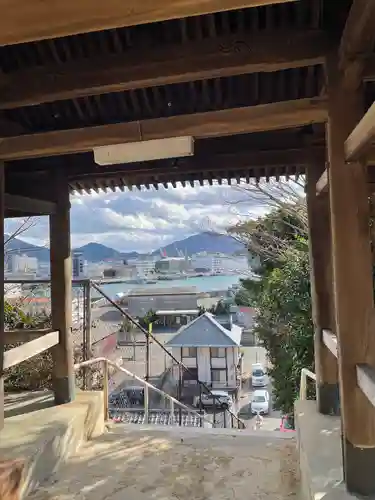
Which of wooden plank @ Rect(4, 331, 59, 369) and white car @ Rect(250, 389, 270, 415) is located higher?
wooden plank @ Rect(4, 331, 59, 369)

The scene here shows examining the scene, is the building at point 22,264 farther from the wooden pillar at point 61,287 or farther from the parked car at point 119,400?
the parked car at point 119,400

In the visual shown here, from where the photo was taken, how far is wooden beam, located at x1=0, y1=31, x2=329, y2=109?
2414 millimetres

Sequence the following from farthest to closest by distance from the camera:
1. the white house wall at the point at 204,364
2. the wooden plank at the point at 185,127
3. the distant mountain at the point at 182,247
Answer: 1. the white house wall at the point at 204,364
2. the distant mountain at the point at 182,247
3. the wooden plank at the point at 185,127

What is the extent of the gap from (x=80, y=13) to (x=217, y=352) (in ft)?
26.6

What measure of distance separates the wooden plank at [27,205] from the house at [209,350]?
522 cm

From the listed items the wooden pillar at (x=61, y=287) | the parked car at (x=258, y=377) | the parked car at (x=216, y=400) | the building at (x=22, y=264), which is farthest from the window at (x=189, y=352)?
the wooden pillar at (x=61, y=287)

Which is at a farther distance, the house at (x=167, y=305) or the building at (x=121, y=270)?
the house at (x=167, y=305)

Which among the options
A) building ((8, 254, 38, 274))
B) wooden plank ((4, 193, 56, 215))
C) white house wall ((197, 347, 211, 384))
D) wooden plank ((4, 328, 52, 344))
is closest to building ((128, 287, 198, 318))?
white house wall ((197, 347, 211, 384))

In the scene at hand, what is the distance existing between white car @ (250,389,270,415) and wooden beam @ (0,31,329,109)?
789 centimetres

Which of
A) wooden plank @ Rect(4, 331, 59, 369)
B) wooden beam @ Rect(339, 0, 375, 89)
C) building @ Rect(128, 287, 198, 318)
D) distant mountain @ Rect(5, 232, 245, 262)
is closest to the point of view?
wooden beam @ Rect(339, 0, 375, 89)

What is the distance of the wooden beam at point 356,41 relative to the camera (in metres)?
1.91

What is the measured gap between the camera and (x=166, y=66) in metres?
2.53

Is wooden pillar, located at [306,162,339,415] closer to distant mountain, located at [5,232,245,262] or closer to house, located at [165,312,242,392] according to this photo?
distant mountain, located at [5,232,245,262]

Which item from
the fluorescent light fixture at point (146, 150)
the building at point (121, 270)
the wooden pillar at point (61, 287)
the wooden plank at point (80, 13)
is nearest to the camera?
the wooden plank at point (80, 13)
